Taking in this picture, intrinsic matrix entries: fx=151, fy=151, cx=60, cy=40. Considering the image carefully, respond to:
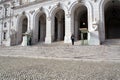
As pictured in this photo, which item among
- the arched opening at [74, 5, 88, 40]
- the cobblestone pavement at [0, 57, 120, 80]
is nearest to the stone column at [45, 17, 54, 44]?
the arched opening at [74, 5, 88, 40]

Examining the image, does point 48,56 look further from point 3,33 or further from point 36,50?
point 3,33

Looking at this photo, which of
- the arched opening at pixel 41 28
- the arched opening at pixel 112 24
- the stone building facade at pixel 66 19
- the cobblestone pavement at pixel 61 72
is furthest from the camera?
the arched opening at pixel 41 28

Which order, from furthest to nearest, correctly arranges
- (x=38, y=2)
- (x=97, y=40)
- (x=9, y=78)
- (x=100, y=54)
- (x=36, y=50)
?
(x=38, y=2)
(x=97, y=40)
(x=36, y=50)
(x=100, y=54)
(x=9, y=78)

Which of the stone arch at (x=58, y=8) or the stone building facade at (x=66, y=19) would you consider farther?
the stone arch at (x=58, y=8)

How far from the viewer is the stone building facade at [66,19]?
22141 mm

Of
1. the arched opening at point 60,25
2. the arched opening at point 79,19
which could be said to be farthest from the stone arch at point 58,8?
the arched opening at point 60,25

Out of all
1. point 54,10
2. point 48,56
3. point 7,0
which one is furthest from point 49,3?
point 7,0

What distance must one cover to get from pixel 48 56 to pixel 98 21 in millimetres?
9825

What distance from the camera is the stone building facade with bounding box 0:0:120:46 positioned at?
22141 millimetres

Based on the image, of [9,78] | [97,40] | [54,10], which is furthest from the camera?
[54,10]

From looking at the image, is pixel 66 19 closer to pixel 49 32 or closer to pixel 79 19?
pixel 49 32

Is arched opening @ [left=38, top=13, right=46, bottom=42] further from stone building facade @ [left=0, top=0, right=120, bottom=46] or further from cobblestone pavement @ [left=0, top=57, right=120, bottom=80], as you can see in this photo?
cobblestone pavement @ [left=0, top=57, right=120, bottom=80]

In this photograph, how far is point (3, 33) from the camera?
4012 cm

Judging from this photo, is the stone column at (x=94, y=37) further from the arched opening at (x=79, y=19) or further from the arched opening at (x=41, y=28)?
the arched opening at (x=41, y=28)
